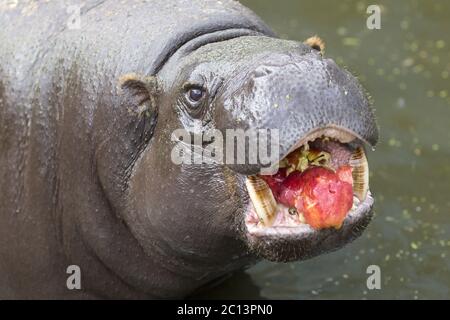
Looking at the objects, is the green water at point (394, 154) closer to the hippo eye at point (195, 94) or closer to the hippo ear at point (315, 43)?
the hippo ear at point (315, 43)

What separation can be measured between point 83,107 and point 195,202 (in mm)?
886

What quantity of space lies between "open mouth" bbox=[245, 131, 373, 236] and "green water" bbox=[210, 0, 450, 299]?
199cm

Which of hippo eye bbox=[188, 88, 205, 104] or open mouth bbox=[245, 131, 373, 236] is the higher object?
hippo eye bbox=[188, 88, 205, 104]

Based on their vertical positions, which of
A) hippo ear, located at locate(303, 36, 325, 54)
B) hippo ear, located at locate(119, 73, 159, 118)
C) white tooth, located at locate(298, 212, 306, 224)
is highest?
hippo ear, located at locate(303, 36, 325, 54)

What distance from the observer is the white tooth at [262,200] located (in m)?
3.72

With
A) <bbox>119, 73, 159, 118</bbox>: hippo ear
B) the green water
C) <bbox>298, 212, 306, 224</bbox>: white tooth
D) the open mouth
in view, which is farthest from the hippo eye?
the green water

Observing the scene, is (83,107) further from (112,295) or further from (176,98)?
(112,295)

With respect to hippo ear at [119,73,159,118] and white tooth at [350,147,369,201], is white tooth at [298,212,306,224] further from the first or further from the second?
hippo ear at [119,73,159,118]

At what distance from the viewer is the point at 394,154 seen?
22.9 feet

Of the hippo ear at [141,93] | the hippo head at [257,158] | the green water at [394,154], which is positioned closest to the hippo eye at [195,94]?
the hippo head at [257,158]

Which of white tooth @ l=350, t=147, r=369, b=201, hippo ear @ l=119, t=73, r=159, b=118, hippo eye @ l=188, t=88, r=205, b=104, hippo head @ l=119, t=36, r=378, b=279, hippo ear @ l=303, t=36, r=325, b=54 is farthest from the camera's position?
hippo ear @ l=303, t=36, r=325, b=54

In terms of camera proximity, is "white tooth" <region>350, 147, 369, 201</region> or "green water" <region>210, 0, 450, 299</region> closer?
"white tooth" <region>350, 147, 369, 201</region>

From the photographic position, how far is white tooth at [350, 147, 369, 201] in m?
3.84

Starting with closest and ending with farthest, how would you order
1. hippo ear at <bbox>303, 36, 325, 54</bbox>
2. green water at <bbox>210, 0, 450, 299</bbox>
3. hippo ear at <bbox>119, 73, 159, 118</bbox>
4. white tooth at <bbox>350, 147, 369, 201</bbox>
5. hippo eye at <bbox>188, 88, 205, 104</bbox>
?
white tooth at <bbox>350, 147, 369, 201</bbox>, hippo eye at <bbox>188, 88, 205, 104</bbox>, hippo ear at <bbox>119, 73, 159, 118</bbox>, hippo ear at <bbox>303, 36, 325, 54</bbox>, green water at <bbox>210, 0, 450, 299</bbox>
